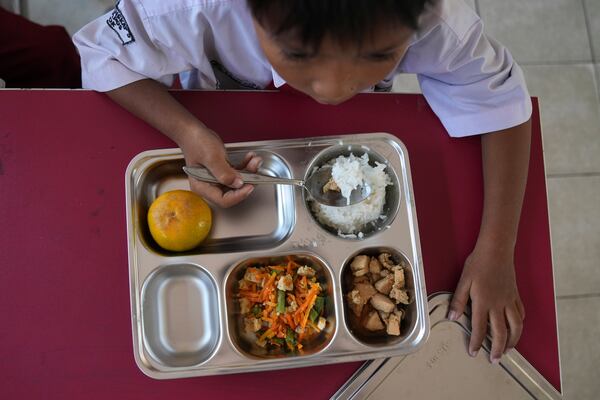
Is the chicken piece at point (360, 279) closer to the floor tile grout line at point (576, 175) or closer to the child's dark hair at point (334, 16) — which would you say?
the child's dark hair at point (334, 16)

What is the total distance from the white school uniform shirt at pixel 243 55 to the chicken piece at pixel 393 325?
0.42 meters

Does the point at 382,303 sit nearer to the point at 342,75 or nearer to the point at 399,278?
the point at 399,278

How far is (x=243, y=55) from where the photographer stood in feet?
3.02

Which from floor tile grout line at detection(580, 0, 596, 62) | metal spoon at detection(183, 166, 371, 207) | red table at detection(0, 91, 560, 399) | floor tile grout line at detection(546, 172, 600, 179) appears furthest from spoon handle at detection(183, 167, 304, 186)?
floor tile grout line at detection(580, 0, 596, 62)

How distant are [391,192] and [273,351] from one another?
40cm

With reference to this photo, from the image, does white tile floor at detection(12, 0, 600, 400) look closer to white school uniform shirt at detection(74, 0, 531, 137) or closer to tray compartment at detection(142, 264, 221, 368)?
white school uniform shirt at detection(74, 0, 531, 137)

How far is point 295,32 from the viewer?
599mm

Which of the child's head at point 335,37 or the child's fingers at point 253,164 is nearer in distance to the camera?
the child's head at point 335,37

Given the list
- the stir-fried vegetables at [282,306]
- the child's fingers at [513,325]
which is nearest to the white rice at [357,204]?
the stir-fried vegetables at [282,306]

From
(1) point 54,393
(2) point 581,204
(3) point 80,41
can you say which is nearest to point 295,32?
(3) point 80,41

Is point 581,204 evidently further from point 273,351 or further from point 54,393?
point 54,393

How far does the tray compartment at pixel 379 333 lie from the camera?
91 centimetres

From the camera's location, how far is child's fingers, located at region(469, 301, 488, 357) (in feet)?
3.09

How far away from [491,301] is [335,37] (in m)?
0.65
